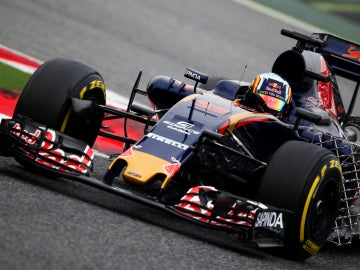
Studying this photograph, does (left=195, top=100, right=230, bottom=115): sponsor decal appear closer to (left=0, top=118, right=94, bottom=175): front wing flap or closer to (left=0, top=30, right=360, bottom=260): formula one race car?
(left=0, top=30, right=360, bottom=260): formula one race car

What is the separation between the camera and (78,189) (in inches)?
279

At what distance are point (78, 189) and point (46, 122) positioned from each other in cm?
56

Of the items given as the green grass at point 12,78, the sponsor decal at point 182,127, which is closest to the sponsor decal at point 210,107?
the sponsor decal at point 182,127

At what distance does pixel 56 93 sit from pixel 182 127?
1.00m

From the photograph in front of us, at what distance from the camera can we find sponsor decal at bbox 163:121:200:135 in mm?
6965

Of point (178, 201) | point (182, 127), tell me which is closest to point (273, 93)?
point (182, 127)

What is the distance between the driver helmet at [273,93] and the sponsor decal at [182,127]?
1017mm

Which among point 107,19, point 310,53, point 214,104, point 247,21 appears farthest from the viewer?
point 247,21

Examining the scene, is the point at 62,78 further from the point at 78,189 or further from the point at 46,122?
the point at 78,189

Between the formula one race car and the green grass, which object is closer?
the formula one race car

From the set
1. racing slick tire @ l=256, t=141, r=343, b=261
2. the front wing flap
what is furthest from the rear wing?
the front wing flap

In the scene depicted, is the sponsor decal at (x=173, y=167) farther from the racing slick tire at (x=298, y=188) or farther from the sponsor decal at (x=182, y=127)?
the racing slick tire at (x=298, y=188)

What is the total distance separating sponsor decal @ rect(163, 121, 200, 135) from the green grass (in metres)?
3.81

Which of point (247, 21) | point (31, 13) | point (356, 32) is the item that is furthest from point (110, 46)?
point (356, 32)
